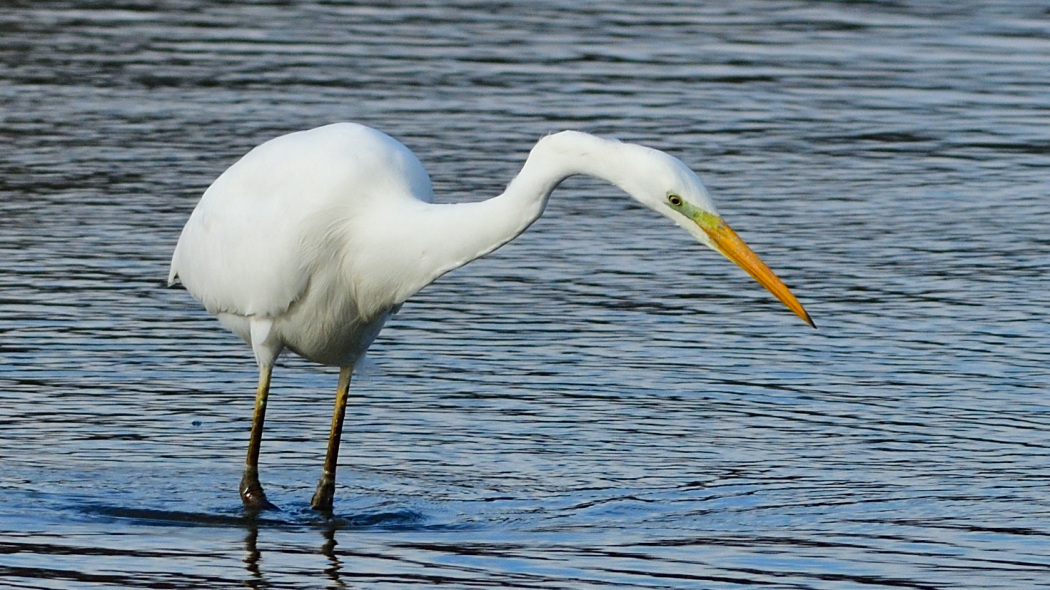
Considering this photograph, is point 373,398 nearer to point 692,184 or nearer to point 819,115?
point 692,184

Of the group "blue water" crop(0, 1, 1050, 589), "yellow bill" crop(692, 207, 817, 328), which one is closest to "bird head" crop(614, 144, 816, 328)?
"yellow bill" crop(692, 207, 817, 328)

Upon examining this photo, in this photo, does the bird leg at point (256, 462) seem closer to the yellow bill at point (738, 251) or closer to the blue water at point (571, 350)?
the blue water at point (571, 350)

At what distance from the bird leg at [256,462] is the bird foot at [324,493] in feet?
0.69

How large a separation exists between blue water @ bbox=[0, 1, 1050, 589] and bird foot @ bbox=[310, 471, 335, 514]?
0.28 feet

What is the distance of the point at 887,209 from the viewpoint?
15.4 m

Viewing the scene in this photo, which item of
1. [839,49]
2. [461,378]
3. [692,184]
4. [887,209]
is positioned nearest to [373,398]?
[461,378]

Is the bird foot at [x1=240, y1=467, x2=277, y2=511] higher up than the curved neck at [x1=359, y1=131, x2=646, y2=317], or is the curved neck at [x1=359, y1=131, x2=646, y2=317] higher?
the curved neck at [x1=359, y1=131, x2=646, y2=317]

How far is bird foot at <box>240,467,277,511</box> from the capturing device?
31.2ft

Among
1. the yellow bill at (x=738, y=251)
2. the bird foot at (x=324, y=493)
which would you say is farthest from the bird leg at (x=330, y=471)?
the yellow bill at (x=738, y=251)

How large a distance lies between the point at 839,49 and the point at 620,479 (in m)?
13.5

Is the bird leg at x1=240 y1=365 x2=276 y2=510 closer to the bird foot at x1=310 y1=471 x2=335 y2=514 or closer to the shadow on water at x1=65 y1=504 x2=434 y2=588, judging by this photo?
the shadow on water at x1=65 y1=504 x2=434 y2=588

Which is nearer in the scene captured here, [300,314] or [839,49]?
[300,314]

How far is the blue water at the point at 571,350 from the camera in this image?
879 centimetres

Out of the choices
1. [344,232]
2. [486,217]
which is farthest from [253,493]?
[486,217]
